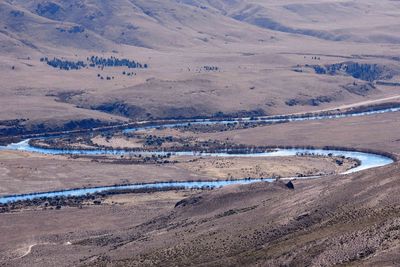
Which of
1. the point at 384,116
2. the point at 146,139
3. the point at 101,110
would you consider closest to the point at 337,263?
the point at 146,139

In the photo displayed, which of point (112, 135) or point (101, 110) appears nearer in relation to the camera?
point (112, 135)

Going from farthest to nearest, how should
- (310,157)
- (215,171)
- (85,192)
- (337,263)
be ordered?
(310,157) < (215,171) < (85,192) < (337,263)

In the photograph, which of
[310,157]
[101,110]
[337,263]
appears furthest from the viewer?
[101,110]

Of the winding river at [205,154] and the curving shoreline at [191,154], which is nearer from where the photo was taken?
the curving shoreline at [191,154]

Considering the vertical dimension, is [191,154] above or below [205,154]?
below

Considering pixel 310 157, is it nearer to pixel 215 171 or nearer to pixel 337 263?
pixel 215 171

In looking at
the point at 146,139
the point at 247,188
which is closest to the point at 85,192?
the point at 247,188

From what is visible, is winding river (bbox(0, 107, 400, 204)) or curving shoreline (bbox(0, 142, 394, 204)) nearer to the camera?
curving shoreline (bbox(0, 142, 394, 204))

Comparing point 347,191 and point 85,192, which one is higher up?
point 347,191

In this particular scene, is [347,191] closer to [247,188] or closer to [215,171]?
[247,188]
